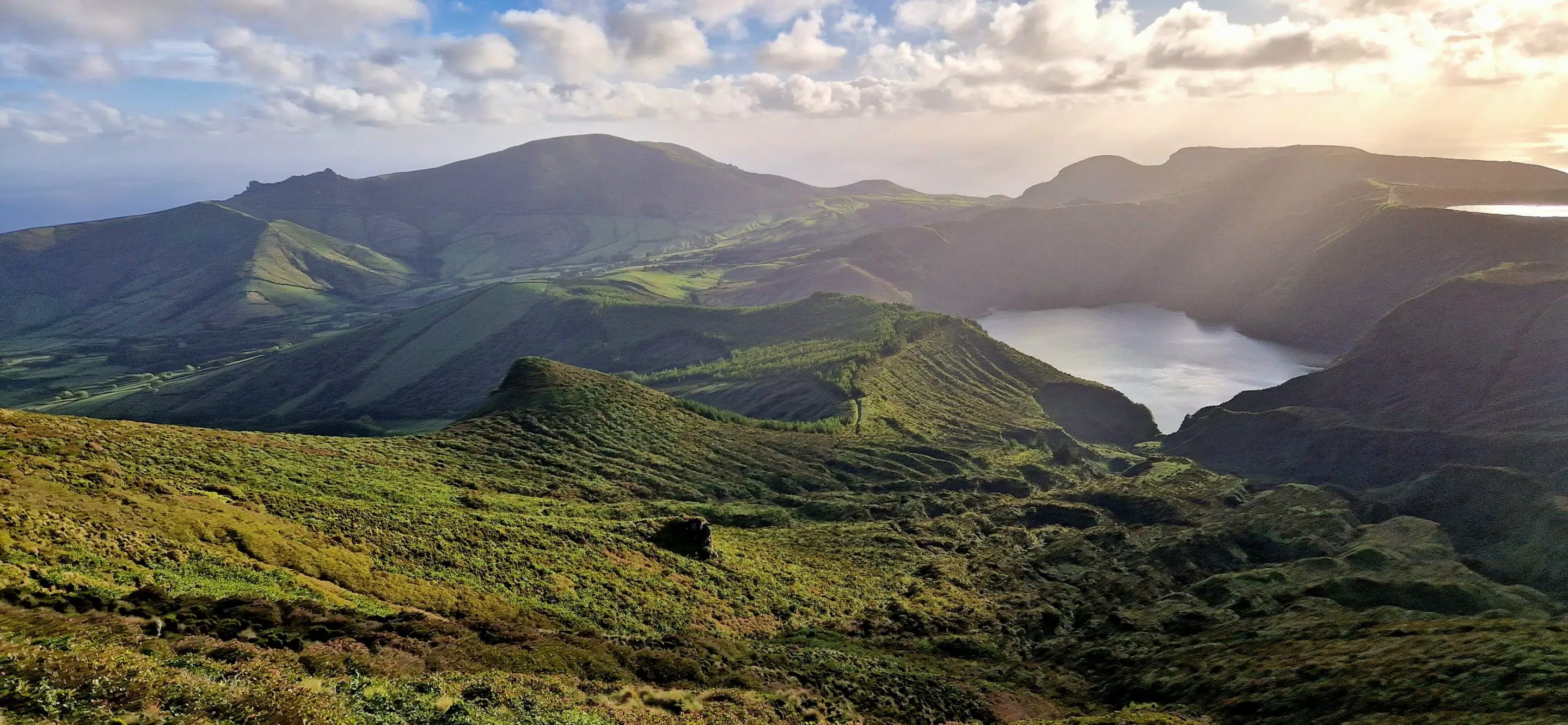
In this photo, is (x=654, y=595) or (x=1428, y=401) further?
(x=1428, y=401)

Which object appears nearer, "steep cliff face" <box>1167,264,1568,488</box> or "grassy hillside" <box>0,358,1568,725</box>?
"grassy hillside" <box>0,358,1568,725</box>

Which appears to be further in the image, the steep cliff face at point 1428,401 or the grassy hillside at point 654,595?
the steep cliff face at point 1428,401

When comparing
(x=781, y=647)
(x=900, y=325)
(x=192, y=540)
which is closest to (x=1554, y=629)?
(x=781, y=647)

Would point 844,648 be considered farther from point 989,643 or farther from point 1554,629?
point 1554,629

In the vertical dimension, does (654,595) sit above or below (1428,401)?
above
